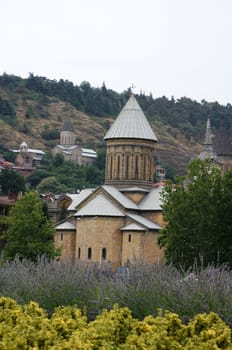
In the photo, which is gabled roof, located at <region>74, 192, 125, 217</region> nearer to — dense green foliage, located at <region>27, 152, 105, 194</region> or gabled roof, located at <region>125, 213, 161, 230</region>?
gabled roof, located at <region>125, 213, 161, 230</region>

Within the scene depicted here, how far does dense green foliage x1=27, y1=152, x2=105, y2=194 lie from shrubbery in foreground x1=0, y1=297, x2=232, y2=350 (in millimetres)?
101797

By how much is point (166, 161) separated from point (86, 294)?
154447 mm

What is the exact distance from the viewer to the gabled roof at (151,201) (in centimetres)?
5706

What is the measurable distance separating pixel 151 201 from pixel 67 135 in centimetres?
11207

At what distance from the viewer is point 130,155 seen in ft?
192

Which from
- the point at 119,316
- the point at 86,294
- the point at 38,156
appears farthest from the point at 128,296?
the point at 38,156

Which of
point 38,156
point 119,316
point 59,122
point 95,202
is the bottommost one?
point 119,316

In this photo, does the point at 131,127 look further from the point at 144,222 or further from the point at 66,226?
the point at 66,226

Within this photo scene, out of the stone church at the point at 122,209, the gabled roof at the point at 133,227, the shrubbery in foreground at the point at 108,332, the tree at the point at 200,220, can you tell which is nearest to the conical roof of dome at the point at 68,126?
the stone church at the point at 122,209

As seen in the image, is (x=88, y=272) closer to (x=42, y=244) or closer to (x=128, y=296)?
(x=128, y=296)

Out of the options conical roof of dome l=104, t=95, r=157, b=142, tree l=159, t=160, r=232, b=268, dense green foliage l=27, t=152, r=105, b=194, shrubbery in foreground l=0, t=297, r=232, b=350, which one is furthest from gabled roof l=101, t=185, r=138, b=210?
dense green foliage l=27, t=152, r=105, b=194

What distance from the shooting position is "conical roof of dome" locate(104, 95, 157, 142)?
59.2m

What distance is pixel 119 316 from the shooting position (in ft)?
42.7

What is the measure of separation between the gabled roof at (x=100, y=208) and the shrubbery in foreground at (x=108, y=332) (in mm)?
41149
